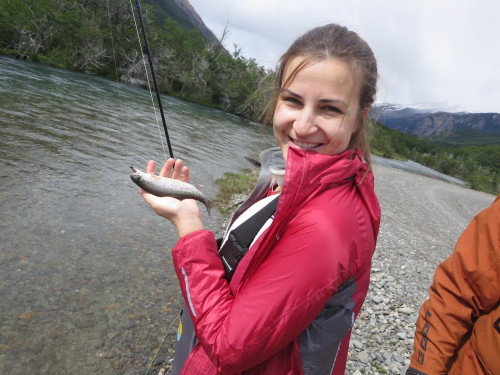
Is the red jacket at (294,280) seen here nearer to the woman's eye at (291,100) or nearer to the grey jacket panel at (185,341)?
the grey jacket panel at (185,341)

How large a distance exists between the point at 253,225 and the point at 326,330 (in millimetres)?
712

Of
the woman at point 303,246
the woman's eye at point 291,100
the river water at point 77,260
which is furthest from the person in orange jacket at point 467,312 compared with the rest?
the river water at point 77,260

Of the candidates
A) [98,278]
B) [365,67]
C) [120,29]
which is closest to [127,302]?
[98,278]

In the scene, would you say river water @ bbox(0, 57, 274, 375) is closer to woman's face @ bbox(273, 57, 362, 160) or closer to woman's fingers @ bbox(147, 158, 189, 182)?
woman's fingers @ bbox(147, 158, 189, 182)

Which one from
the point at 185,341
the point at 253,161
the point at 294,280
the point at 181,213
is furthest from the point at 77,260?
the point at 253,161

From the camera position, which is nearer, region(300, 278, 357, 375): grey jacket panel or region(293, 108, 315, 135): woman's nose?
region(300, 278, 357, 375): grey jacket panel

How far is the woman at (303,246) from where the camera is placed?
4.49ft

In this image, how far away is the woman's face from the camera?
1910 millimetres

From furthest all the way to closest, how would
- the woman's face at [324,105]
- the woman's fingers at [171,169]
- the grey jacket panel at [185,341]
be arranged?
the woman's fingers at [171,169] → the grey jacket panel at [185,341] → the woman's face at [324,105]

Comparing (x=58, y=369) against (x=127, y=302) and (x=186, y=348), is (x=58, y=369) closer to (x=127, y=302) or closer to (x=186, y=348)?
(x=127, y=302)

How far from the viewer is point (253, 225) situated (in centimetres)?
195

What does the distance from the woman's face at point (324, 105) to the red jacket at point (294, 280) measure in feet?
0.60

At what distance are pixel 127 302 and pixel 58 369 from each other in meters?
1.44

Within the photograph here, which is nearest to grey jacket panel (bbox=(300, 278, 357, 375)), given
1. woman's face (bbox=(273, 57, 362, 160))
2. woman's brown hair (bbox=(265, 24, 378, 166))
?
woman's face (bbox=(273, 57, 362, 160))
